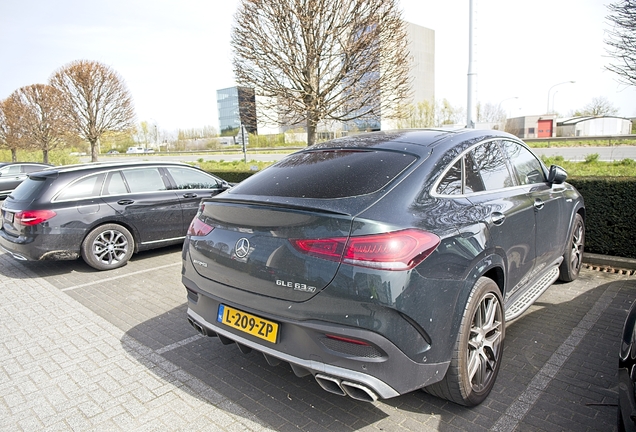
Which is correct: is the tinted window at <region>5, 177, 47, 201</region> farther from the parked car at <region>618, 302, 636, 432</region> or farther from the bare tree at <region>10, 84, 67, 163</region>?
the bare tree at <region>10, 84, 67, 163</region>

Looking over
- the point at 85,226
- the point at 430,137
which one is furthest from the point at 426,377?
the point at 85,226

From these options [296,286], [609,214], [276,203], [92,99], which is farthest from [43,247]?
[92,99]

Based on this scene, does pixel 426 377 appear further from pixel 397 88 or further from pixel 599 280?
pixel 397 88

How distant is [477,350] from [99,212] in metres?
A: 5.64

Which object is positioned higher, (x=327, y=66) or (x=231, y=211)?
(x=327, y=66)

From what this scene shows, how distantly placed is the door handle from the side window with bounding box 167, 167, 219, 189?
5.67 metres

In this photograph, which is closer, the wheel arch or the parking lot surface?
the parking lot surface

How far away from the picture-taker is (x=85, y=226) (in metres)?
6.21

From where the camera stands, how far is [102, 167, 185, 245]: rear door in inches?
261

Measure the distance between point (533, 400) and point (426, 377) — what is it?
1.04 m

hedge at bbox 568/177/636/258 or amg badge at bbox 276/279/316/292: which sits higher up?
amg badge at bbox 276/279/316/292

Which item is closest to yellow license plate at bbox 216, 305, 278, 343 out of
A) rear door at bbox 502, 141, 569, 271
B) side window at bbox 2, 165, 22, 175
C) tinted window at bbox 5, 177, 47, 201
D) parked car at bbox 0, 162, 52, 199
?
rear door at bbox 502, 141, 569, 271

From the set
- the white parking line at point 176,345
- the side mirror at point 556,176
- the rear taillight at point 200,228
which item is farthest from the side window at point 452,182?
the white parking line at point 176,345

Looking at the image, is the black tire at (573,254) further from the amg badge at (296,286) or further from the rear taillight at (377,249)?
the amg badge at (296,286)
